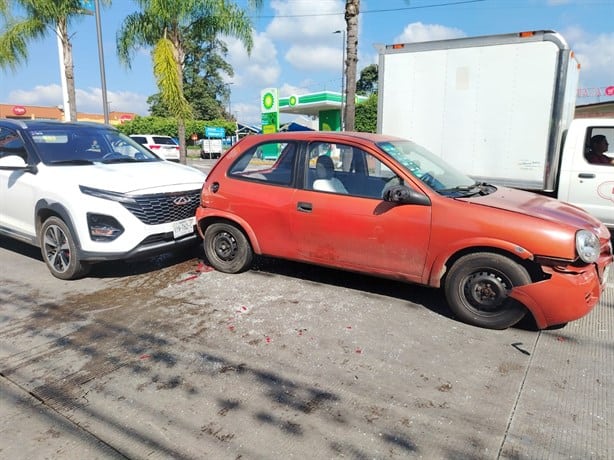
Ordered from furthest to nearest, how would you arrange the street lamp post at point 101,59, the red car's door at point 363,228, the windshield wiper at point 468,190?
the street lamp post at point 101,59
the windshield wiper at point 468,190
the red car's door at point 363,228

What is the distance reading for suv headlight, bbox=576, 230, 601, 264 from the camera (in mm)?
3529

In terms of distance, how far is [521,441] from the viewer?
254 cm

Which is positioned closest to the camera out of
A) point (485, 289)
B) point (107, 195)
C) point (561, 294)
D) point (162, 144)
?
point (561, 294)

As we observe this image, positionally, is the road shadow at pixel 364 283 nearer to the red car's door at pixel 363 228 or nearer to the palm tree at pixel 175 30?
the red car's door at pixel 363 228

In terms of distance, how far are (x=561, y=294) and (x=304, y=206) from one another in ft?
7.83

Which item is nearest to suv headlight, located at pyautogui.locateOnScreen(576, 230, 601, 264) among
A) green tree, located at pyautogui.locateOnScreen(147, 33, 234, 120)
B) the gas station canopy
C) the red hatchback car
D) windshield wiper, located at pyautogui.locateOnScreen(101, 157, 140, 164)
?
the red hatchback car

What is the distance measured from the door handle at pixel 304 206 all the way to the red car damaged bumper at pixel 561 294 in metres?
1.99

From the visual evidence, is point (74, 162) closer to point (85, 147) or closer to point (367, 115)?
point (85, 147)

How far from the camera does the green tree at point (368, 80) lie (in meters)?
66.1

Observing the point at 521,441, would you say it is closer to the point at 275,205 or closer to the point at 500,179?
the point at 275,205

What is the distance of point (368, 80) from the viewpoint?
67.4 m

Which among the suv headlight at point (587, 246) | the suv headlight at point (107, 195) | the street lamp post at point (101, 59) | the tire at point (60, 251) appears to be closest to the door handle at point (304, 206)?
the suv headlight at point (107, 195)

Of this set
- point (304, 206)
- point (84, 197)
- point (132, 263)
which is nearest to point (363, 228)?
point (304, 206)

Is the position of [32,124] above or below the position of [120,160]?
above
